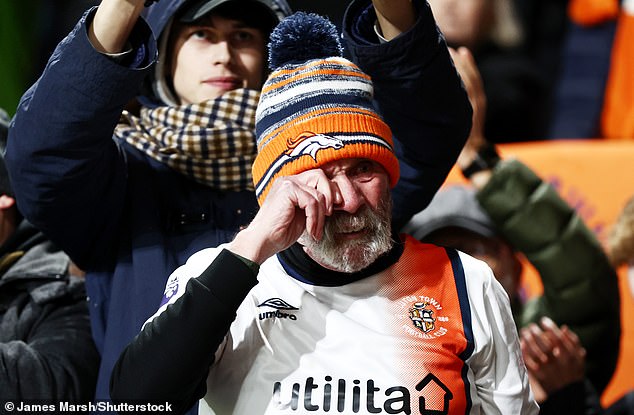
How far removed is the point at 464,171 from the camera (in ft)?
10.6

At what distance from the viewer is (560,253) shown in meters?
3.11

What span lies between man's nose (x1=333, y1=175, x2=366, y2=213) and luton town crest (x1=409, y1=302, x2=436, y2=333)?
0.19m

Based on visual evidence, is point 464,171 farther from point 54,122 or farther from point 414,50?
point 54,122

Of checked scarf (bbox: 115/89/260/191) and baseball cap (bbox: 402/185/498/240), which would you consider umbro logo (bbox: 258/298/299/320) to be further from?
baseball cap (bbox: 402/185/498/240)

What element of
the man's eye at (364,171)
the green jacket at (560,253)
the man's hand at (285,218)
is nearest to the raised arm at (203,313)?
the man's hand at (285,218)

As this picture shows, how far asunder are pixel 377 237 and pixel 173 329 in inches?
15.1

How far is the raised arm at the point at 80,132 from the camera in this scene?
209 cm

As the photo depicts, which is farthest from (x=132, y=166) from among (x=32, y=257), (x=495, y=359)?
(x=495, y=359)

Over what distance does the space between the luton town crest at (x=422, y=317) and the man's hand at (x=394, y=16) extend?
1.54ft

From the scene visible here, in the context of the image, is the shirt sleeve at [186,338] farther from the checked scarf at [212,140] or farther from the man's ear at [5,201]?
the man's ear at [5,201]

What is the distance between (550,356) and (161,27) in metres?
1.13

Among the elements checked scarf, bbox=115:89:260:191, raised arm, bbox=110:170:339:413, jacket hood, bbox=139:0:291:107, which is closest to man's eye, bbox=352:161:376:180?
raised arm, bbox=110:170:339:413

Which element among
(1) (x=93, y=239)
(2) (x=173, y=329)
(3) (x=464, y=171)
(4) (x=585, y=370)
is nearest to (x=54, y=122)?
(1) (x=93, y=239)

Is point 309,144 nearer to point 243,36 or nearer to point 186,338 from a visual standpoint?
point 186,338
